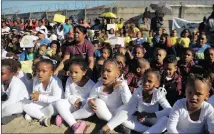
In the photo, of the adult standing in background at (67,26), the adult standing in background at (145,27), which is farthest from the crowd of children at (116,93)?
the adult standing in background at (67,26)

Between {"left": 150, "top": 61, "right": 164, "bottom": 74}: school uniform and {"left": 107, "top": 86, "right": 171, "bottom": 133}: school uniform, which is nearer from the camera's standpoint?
{"left": 107, "top": 86, "right": 171, "bottom": 133}: school uniform

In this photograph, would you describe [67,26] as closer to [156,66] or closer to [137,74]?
[156,66]

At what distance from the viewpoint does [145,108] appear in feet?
12.6

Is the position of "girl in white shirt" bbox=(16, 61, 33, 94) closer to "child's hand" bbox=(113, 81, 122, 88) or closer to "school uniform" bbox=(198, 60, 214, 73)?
"child's hand" bbox=(113, 81, 122, 88)

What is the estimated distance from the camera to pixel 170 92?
14.4 feet

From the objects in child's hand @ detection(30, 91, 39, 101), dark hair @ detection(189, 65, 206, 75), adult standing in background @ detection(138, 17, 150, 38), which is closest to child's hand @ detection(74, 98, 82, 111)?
child's hand @ detection(30, 91, 39, 101)

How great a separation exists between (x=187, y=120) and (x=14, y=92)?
2.45 meters

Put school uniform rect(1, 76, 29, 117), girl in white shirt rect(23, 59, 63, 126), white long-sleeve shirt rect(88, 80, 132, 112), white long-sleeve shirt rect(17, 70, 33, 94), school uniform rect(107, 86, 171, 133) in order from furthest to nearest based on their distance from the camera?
white long-sleeve shirt rect(17, 70, 33, 94)
school uniform rect(1, 76, 29, 117)
girl in white shirt rect(23, 59, 63, 126)
white long-sleeve shirt rect(88, 80, 132, 112)
school uniform rect(107, 86, 171, 133)

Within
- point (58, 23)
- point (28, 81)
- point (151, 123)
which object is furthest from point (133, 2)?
point (151, 123)

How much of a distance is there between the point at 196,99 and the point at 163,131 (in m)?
0.66

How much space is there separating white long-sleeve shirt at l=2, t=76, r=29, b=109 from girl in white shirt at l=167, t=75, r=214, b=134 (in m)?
2.25

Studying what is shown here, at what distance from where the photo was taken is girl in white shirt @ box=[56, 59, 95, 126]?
4.03 metres

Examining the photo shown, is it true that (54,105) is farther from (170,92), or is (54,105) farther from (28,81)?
(170,92)

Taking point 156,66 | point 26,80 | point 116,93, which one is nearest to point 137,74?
point 156,66
